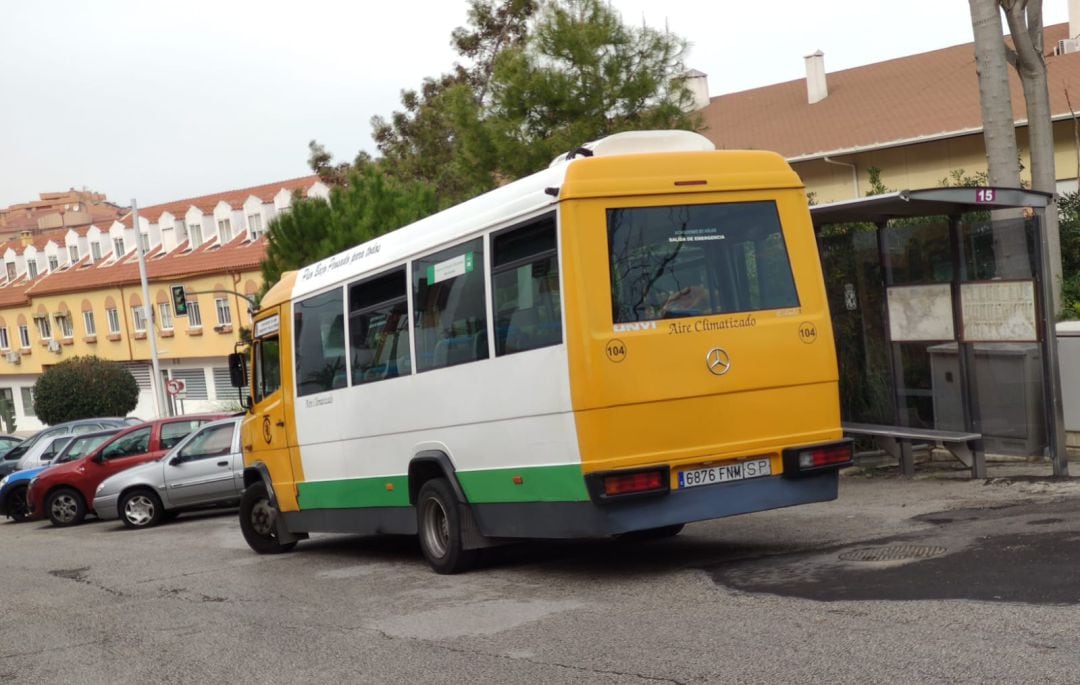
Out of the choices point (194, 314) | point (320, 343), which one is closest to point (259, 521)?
point (320, 343)

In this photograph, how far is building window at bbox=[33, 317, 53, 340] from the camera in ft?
246

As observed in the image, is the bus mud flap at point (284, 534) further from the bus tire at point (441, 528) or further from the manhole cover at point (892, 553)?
the manhole cover at point (892, 553)

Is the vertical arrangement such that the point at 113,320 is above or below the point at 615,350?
above

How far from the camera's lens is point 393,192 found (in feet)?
96.1

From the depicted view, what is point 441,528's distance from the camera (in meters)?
11.3

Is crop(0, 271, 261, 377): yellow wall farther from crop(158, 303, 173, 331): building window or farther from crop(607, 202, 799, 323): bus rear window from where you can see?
crop(607, 202, 799, 323): bus rear window

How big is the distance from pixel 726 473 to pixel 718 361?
0.76m

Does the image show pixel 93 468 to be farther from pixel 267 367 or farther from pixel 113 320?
pixel 113 320

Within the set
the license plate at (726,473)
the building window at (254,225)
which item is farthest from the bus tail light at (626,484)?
the building window at (254,225)

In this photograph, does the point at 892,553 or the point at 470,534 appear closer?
the point at 892,553

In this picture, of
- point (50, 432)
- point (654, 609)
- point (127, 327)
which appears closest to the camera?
point (654, 609)

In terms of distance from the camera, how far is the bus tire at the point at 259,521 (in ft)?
49.0

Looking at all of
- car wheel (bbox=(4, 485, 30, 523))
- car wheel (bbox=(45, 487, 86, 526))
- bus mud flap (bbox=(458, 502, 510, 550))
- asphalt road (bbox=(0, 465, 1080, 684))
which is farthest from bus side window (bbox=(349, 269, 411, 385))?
car wheel (bbox=(4, 485, 30, 523))

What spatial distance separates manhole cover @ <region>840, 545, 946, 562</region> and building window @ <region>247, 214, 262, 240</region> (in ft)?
186
